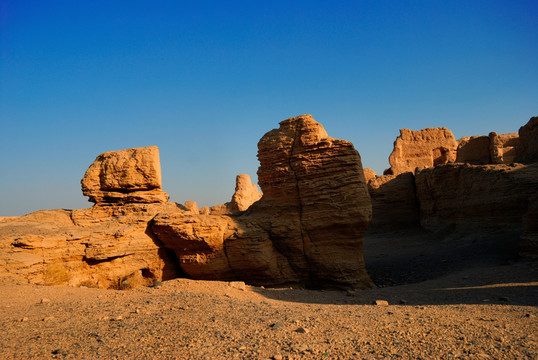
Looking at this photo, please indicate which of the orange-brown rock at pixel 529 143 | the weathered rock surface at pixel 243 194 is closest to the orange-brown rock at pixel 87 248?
the weathered rock surface at pixel 243 194

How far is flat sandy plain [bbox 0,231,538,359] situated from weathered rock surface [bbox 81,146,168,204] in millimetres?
3473

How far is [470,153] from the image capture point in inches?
971

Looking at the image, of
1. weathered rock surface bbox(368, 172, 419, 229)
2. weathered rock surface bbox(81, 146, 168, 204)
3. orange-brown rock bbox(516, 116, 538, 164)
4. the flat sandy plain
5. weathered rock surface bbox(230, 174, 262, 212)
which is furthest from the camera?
weathered rock surface bbox(230, 174, 262, 212)

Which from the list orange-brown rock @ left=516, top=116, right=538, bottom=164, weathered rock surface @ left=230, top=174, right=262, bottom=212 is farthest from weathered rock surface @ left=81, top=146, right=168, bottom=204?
orange-brown rock @ left=516, top=116, right=538, bottom=164

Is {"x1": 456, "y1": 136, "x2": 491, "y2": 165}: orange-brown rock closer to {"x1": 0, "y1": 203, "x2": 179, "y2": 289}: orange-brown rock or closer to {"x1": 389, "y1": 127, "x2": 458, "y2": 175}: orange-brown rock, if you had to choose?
{"x1": 389, "y1": 127, "x2": 458, "y2": 175}: orange-brown rock

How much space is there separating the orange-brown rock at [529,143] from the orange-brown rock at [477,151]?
5442 mm

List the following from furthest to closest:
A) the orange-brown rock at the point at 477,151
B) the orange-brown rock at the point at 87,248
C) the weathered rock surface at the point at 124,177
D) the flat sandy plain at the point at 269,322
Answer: the orange-brown rock at the point at 477,151 < the weathered rock surface at the point at 124,177 < the orange-brown rock at the point at 87,248 < the flat sandy plain at the point at 269,322

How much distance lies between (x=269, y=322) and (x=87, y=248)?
5745 mm

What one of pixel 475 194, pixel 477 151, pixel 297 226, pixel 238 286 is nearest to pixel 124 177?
pixel 238 286

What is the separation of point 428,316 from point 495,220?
35.6 feet

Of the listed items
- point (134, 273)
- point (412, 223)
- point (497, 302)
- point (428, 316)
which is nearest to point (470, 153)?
point (412, 223)

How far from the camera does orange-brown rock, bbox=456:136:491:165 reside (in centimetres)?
2389

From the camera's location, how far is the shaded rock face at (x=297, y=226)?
10.3 m

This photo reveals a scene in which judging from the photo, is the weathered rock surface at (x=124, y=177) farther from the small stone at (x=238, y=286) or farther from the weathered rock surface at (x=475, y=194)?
the weathered rock surface at (x=475, y=194)
